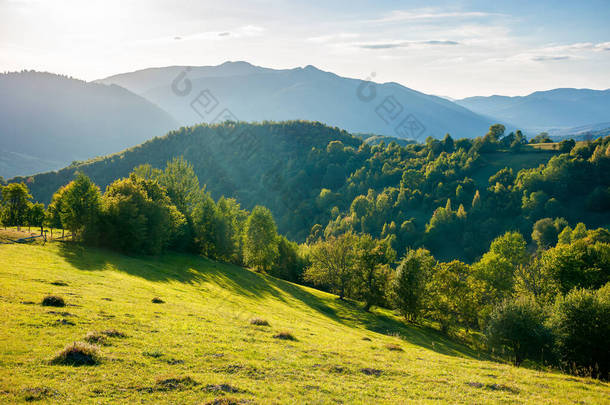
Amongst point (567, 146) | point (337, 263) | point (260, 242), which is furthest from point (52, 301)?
point (567, 146)

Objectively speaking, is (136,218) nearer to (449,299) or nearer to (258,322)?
(258,322)

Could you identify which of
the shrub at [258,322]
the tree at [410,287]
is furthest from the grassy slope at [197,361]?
the tree at [410,287]

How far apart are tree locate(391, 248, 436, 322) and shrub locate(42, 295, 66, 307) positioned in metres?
50.1

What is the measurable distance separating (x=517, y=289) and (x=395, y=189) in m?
130

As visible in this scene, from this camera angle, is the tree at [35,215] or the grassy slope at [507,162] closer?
the tree at [35,215]

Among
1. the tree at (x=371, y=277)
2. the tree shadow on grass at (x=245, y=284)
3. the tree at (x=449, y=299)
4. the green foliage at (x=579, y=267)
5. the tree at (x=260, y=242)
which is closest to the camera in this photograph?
the tree shadow on grass at (x=245, y=284)

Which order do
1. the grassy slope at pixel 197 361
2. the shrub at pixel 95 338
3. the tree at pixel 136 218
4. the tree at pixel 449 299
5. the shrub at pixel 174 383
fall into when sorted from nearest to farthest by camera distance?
the grassy slope at pixel 197 361
the shrub at pixel 174 383
the shrub at pixel 95 338
the tree at pixel 136 218
the tree at pixel 449 299

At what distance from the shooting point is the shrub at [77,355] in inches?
626

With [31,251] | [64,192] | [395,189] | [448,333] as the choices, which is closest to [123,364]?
[31,251]

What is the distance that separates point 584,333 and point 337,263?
46.0m

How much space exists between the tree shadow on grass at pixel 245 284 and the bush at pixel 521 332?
25.1 feet

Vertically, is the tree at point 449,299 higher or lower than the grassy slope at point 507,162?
lower

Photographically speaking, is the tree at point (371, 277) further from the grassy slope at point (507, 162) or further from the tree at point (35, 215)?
the grassy slope at point (507, 162)

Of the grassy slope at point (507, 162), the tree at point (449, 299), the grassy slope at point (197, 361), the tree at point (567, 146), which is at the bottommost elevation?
the tree at point (449, 299)
